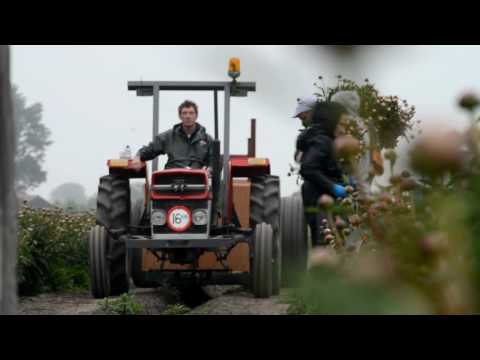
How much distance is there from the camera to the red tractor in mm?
7105

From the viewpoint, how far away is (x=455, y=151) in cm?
61

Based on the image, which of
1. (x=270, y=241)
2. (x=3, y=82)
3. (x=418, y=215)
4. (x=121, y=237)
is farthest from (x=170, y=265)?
(x=418, y=215)

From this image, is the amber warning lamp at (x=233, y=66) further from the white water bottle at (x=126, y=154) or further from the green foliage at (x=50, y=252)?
the green foliage at (x=50, y=252)

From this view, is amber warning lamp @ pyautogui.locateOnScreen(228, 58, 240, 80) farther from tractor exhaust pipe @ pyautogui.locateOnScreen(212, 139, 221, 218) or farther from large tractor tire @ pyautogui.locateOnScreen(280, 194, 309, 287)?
large tractor tire @ pyautogui.locateOnScreen(280, 194, 309, 287)

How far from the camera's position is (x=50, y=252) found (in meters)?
9.50

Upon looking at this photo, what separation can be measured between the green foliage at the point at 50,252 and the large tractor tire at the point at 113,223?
1.02 m

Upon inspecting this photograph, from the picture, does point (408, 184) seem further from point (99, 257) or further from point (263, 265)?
point (99, 257)

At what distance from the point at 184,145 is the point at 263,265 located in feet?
4.54

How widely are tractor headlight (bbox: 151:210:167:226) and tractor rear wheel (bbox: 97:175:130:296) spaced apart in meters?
0.66

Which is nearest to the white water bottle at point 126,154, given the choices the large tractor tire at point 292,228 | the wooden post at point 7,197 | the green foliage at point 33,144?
the large tractor tire at point 292,228

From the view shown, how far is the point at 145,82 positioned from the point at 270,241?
2.29 m

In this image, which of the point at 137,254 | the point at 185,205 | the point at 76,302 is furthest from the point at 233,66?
the point at 137,254

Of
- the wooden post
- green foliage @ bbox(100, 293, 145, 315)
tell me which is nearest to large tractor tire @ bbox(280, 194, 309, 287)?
green foliage @ bbox(100, 293, 145, 315)

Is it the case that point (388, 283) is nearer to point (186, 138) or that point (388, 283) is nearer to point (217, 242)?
point (217, 242)
